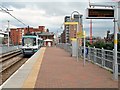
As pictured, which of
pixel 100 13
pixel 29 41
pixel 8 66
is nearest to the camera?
pixel 100 13

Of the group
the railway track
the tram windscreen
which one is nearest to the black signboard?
the railway track

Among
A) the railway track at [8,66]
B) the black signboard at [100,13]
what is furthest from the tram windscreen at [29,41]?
the black signboard at [100,13]

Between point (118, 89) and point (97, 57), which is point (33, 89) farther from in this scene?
point (97, 57)

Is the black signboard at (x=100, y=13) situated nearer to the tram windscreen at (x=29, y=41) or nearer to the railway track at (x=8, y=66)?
the railway track at (x=8, y=66)

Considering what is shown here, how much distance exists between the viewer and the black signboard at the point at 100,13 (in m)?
11.7

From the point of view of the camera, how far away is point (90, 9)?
457 inches

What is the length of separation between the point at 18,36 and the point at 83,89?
97.1 m

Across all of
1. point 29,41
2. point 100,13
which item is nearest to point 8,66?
point 100,13

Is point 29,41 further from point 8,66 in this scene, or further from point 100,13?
point 100,13

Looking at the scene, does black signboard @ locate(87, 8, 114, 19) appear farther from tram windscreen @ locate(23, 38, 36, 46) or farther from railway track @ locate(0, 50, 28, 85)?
tram windscreen @ locate(23, 38, 36, 46)

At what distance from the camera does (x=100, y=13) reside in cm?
1172

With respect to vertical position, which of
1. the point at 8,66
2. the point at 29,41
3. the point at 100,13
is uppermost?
the point at 100,13

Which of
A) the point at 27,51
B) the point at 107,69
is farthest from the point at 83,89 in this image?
the point at 27,51

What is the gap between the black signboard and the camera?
11.7 m
